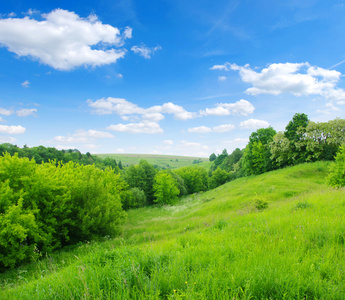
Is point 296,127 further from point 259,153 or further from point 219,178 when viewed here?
point 219,178

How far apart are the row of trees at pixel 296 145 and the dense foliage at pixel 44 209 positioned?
110ft

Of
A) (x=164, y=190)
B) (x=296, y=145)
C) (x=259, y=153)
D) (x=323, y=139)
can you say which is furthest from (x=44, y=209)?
(x=323, y=139)

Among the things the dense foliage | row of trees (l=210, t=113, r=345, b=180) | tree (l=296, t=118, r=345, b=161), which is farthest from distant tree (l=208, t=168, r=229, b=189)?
the dense foliage

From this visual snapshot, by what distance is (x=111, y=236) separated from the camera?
17.5m

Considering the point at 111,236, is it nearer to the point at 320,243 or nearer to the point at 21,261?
the point at 21,261

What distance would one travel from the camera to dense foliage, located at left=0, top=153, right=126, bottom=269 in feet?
37.3

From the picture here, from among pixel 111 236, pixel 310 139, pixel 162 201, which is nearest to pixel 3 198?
pixel 111 236

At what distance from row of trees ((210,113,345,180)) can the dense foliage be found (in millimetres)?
33466

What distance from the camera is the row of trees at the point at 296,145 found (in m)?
29.8

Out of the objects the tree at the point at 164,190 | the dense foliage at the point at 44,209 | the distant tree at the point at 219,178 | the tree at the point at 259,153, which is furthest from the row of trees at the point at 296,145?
the dense foliage at the point at 44,209

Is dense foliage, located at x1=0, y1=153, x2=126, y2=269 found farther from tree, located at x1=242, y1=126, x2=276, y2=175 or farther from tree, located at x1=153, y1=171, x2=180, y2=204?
tree, located at x1=242, y1=126, x2=276, y2=175

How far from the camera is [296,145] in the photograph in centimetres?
3288

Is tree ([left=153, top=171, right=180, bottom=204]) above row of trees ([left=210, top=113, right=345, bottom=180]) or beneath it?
beneath

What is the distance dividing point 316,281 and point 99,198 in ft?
59.1
